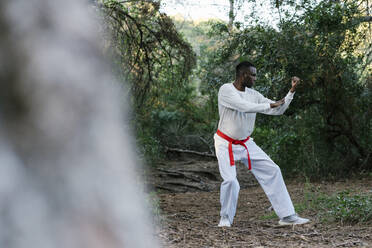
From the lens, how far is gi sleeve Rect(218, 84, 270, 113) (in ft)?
16.2

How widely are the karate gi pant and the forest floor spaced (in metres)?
0.20

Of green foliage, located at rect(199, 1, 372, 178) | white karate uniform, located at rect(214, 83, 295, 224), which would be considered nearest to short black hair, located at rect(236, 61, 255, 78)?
white karate uniform, located at rect(214, 83, 295, 224)

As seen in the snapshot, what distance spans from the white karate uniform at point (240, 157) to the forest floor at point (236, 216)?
249 millimetres

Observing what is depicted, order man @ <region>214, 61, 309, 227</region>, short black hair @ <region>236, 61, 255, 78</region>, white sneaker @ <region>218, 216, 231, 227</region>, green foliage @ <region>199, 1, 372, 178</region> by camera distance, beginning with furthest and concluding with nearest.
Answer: green foliage @ <region>199, 1, 372, 178</region> → short black hair @ <region>236, 61, 255, 78</region> → man @ <region>214, 61, 309, 227</region> → white sneaker @ <region>218, 216, 231, 227</region>

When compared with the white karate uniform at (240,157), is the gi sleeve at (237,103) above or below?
above

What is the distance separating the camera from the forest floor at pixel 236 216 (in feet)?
12.8

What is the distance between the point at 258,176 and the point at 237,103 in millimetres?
840

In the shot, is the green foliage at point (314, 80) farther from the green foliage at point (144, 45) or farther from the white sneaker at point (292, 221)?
the white sneaker at point (292, 221)

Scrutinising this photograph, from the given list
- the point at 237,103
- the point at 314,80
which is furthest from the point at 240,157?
the point at 314,80

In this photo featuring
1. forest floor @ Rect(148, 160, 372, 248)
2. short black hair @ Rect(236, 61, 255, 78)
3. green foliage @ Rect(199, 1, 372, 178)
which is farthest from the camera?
A: green foliage @ Rect(199, 1, 372, 178)

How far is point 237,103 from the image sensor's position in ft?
16.5

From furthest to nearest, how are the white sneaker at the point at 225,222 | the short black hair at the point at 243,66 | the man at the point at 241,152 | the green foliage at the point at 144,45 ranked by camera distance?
the green foliage at the point at 144,45, the short black hair at the point at 243,66, the man at the point at 241,152, the white sneaker at the point at 225,222

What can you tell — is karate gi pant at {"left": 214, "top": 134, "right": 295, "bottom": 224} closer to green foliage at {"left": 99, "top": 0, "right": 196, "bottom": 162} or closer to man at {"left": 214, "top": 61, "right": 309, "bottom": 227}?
man at {"left": 214, "top": 61, "right": 309, "bottom": 227}

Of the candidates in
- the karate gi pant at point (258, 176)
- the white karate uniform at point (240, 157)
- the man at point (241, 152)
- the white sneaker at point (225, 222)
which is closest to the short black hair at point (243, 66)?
the man at point (241, 152)
